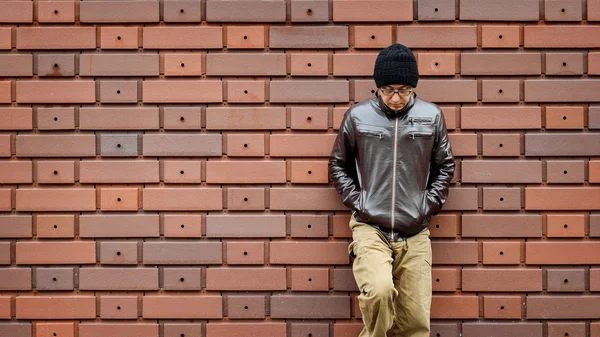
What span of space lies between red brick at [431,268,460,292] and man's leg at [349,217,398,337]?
25.2 inches

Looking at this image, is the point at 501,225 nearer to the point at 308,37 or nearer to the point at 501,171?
the point at 501,171

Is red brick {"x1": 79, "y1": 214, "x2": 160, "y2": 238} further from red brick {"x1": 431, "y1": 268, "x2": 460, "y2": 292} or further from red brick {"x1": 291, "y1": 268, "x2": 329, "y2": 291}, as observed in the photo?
red brick {"x1": 431, "y1": 268, "x2": 460, "y2": 292}

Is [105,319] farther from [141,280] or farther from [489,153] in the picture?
[489,153]

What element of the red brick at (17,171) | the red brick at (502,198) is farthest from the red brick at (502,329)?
the red brick at (17,171)

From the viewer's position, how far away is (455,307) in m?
4.23

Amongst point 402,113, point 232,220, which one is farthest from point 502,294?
point 232,220

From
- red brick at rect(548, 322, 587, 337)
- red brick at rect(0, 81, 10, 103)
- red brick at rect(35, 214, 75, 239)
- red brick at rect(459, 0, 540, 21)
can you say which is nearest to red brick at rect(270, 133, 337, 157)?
red brick at rect(459, 0, 540, 21)

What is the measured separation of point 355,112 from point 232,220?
3.70 ft

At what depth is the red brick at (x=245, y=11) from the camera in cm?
418

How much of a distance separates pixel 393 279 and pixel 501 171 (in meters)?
1.08

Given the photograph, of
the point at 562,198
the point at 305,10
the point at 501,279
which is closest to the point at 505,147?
the point at 562,198

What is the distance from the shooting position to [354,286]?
422 centimetres

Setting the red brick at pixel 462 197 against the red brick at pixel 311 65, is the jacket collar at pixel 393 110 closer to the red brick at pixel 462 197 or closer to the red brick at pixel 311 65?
the red brick at pixel 311 65

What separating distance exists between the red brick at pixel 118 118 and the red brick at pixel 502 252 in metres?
2.41
